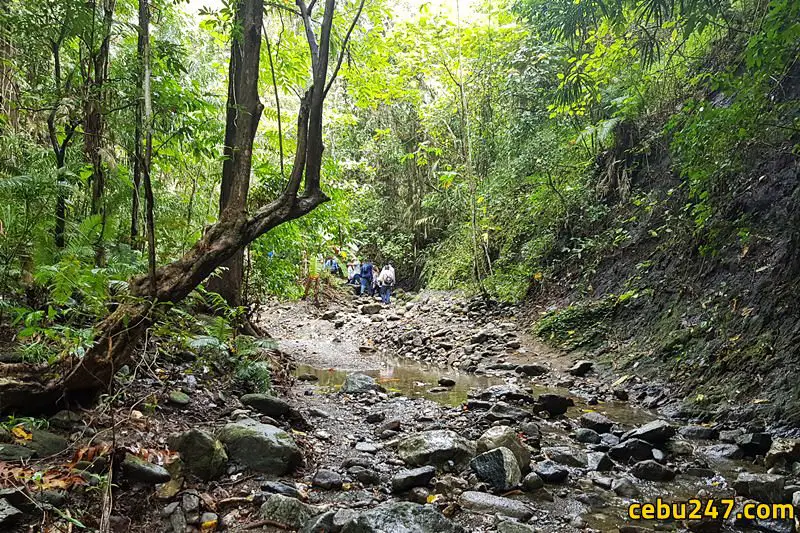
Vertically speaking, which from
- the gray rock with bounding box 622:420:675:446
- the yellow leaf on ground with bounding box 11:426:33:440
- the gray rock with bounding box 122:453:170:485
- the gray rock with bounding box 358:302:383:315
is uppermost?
the gray rock with bounding box 358:302:383:315

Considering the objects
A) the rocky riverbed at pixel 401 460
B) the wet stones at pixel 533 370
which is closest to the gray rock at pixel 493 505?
the rocky riverbed at pixel 401 460

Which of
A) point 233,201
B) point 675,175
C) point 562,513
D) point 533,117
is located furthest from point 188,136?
point 533,117

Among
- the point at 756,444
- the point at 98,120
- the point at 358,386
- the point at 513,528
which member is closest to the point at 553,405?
the point at 756,444

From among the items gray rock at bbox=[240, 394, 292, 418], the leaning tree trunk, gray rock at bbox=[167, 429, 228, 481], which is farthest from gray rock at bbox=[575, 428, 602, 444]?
the leaning tree trunk

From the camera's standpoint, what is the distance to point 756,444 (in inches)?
170

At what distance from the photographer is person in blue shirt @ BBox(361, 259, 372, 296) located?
1958 centimetres

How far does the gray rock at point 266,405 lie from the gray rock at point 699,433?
4.15 m

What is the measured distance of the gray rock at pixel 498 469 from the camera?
382cm

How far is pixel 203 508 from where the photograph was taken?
3094 millimetres

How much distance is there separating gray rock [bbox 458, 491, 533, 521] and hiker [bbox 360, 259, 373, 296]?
16.1 m

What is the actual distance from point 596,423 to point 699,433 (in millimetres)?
968

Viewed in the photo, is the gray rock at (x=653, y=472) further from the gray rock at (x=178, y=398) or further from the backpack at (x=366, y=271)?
the backpack at (x=366, y=271)

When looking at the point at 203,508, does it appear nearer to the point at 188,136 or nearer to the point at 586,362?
the point at 188,136

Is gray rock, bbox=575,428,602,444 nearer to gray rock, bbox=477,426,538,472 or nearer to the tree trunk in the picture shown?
gray rock, bbox=477,426,538,472
